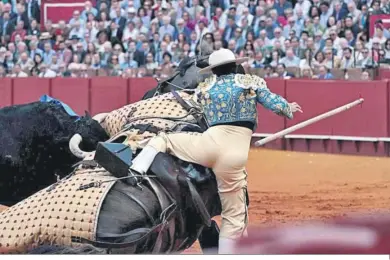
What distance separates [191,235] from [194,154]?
488 millimetres

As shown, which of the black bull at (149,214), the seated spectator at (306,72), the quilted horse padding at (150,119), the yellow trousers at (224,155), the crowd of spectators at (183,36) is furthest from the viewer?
the seated spectator at (306,72)

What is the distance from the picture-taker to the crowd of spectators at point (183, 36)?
40.6ft

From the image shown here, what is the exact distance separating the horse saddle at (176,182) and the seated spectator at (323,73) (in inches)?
302

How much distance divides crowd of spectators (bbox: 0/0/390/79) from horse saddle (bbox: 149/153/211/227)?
7.32 meters

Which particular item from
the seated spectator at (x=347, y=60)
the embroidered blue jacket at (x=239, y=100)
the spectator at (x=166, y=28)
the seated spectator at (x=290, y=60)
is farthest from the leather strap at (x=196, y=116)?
the spectator at (x=166, y=28)

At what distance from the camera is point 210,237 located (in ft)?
19.9

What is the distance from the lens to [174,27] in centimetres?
1377

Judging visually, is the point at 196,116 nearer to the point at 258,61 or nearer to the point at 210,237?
the point at 210,237

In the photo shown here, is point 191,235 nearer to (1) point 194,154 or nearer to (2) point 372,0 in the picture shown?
(1) point 194,154

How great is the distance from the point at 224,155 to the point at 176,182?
0.39 meters

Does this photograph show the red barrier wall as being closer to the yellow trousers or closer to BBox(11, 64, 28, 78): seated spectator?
BBox(11, 64, 28, 78): seated spectator

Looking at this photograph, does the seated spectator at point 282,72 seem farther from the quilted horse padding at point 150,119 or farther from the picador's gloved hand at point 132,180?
the picador's gloved hand at point 132,180

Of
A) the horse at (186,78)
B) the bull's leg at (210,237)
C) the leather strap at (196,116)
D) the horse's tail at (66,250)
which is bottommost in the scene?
the bull's leg at (210,237)

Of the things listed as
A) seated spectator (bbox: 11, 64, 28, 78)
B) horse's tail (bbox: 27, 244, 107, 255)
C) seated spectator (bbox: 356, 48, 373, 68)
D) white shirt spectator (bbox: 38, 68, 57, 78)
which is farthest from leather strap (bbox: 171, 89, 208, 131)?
seated spectator (bbox: 11, 64, 28, 78)
